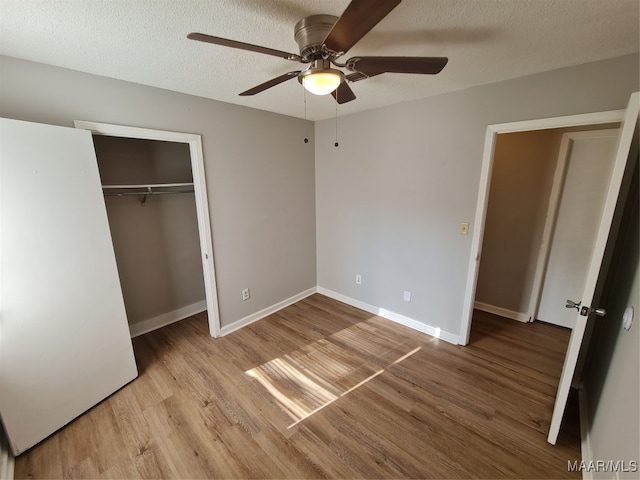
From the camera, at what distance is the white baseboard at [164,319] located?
2.85 metres

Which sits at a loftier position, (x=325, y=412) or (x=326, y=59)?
(x=326, y=59)

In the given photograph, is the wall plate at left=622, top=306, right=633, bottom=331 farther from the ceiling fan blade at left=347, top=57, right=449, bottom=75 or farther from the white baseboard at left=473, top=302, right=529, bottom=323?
the white baseboard at left=473, top=302, right=529, bottom=323

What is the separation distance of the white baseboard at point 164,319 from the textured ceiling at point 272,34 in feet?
7.84

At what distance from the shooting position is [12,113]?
1609 millimetres

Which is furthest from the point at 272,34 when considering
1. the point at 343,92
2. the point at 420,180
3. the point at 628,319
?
the point at 628,319

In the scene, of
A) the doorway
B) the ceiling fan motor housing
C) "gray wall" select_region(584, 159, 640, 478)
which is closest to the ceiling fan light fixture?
the ceiling fan motor housing

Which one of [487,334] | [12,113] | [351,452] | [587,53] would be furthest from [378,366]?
[12,113]

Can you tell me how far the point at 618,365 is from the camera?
135 cm

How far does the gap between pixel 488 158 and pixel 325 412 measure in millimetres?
2402

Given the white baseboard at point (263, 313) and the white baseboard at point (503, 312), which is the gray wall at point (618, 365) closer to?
the white baseboard at point (503, 312)

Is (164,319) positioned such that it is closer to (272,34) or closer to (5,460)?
(5,460)

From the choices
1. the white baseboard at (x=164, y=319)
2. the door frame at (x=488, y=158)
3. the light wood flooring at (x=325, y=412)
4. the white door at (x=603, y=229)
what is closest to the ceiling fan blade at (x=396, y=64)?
the white door at (x=603, y=229)

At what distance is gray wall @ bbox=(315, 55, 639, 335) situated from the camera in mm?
1865

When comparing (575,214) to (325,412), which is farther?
(575,214)
